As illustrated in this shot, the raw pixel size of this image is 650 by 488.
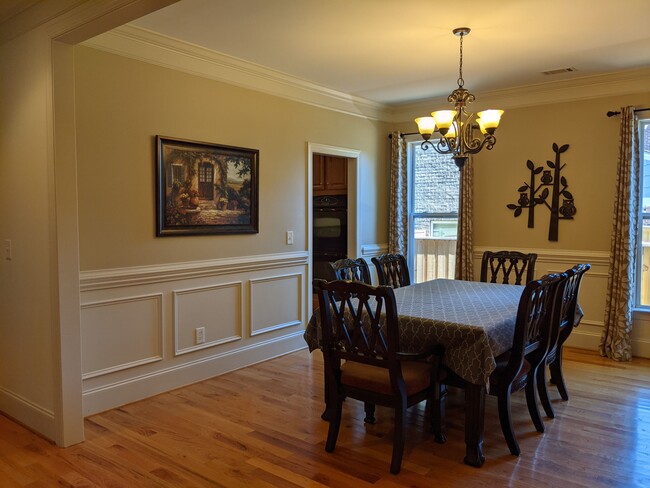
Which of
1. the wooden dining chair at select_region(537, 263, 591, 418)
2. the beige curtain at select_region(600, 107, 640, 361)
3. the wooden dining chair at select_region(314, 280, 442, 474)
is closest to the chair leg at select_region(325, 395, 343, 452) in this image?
the wooden dining chair at select_region(314, 280, 442, 474)

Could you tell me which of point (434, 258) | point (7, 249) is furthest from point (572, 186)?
point (7, 249)

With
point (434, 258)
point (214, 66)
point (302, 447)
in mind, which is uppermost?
point (214, 66)

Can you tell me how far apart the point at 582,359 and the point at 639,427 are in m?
1.53

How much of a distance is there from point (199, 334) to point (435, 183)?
323cm

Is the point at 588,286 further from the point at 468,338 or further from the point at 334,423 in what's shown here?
the point at 334,423

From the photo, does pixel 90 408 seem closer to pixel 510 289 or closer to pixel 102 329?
pixel 102 329

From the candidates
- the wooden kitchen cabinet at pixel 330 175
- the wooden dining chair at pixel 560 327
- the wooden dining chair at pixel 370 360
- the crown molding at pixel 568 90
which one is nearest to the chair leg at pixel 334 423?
the wooden dining chair at pixel 370 360

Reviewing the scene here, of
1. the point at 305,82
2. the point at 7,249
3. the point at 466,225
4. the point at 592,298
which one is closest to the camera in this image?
the point at 7,249

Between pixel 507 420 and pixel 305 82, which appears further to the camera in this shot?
pixel 305 82

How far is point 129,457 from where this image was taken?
285 cm

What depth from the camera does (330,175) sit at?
6.04 m

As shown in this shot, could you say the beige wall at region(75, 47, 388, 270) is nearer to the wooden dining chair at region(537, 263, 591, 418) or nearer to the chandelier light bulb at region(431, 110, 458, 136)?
the chandelier light bulb at region(431, 110, 458, 136)

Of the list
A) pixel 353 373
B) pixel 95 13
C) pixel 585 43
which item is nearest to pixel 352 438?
pixel 353 373

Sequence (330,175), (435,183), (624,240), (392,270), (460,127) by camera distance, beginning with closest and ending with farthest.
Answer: (460,127) < (392,270) < (624,240) < (435,183) < (330,175)
